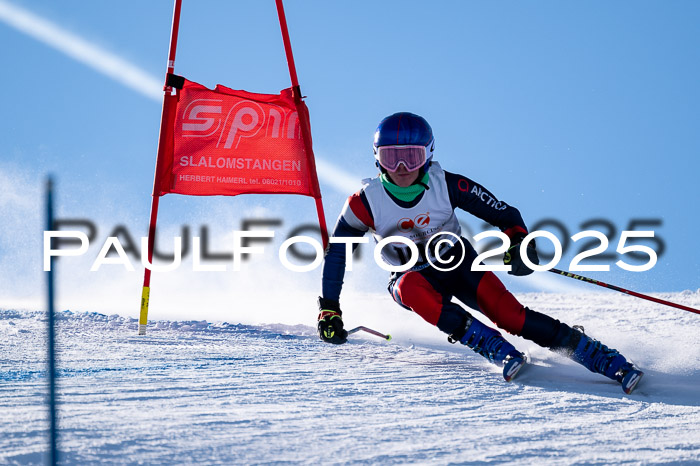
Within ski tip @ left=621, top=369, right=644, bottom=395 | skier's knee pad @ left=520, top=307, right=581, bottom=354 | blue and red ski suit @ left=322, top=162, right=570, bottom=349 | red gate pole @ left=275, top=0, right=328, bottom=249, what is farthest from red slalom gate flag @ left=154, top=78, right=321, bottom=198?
ski tip @ left=621, top=369, right=644, bottom=395

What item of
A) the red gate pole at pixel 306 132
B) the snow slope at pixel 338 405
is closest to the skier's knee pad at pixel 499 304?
the snow slope at pixel 338 405

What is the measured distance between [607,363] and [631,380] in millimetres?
190

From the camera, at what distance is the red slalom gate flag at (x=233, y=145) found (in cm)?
552

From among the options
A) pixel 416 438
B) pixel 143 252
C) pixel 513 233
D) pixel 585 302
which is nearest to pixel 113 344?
pixel 143 252

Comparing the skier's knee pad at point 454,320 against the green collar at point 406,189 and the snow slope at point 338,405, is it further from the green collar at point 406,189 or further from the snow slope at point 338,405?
the green collar at point 406,189

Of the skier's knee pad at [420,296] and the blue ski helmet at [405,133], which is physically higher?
the blue ski helmet at [405,133]

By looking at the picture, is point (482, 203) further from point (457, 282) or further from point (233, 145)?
point (233, 145)

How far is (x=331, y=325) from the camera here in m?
3.71

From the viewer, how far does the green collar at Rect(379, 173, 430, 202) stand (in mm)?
3645

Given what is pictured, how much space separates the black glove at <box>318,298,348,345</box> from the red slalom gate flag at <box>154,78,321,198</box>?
2035 millimetres

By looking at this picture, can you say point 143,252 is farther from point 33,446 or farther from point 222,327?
point 33,446

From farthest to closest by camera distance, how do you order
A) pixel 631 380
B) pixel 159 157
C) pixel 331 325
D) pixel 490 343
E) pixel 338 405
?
pixel 159 157, pixel 331 325, pixel 490 343, pixel 631 380, pixel 338 405

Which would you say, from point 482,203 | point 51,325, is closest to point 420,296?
point 482,203

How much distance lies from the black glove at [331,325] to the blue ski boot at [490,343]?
0.62 meters
